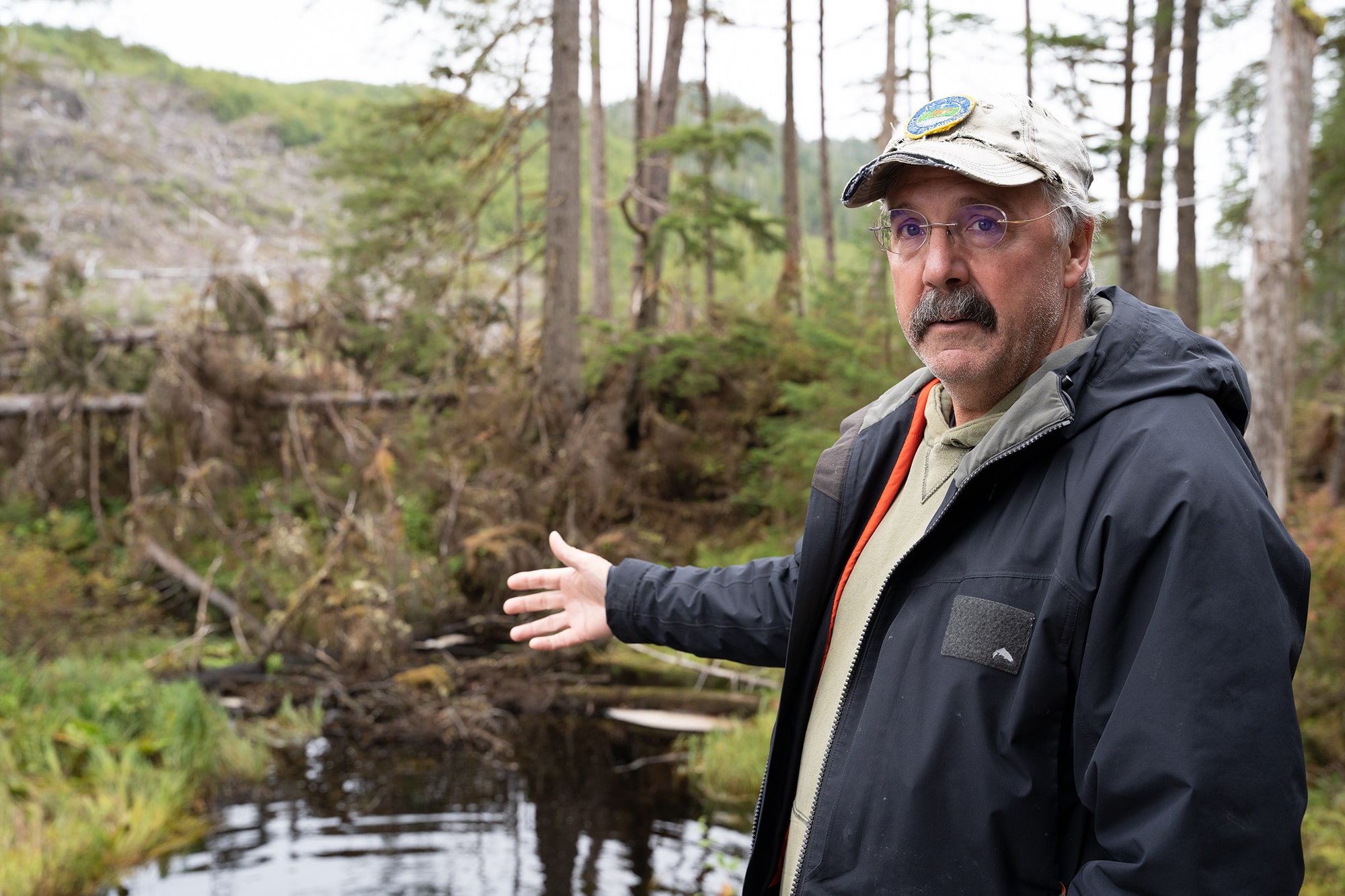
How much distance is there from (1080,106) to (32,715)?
15081 mm

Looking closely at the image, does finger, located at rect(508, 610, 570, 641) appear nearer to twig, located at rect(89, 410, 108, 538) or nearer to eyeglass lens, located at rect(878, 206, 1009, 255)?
eyeglass lens, located at rect(878, 206, 1009, 255)

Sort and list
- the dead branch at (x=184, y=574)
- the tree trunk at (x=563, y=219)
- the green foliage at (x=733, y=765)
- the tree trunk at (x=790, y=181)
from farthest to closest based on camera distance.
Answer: the tree trunk at (x=790, y=181), the tree trunk at (x=563, y=219), the dead branch at (x=184, y=574), the green foliage at (x=733, y=765)

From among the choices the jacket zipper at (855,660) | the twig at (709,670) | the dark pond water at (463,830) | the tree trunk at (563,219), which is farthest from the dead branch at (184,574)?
the jacket zipper at (855,660)

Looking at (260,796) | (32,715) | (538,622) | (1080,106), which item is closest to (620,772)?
(260,796)

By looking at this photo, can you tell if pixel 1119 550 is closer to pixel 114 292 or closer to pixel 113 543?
pixel 113 543

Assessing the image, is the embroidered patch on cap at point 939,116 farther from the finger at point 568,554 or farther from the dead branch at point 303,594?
the dead branch at point 303,594

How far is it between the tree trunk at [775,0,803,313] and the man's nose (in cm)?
1217

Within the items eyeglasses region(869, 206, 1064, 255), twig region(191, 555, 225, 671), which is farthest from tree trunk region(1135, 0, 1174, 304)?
eyeglasses region(869, 206, 1064, 255)

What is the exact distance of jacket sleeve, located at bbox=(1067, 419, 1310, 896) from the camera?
113 cm

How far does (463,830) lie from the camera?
19.5 feet

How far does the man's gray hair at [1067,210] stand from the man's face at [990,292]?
0.01 meters

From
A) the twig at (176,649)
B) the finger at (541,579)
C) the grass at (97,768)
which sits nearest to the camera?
the finger at (541,579)

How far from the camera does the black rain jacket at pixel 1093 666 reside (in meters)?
1.15

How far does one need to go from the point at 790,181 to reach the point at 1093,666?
55.2 feet
